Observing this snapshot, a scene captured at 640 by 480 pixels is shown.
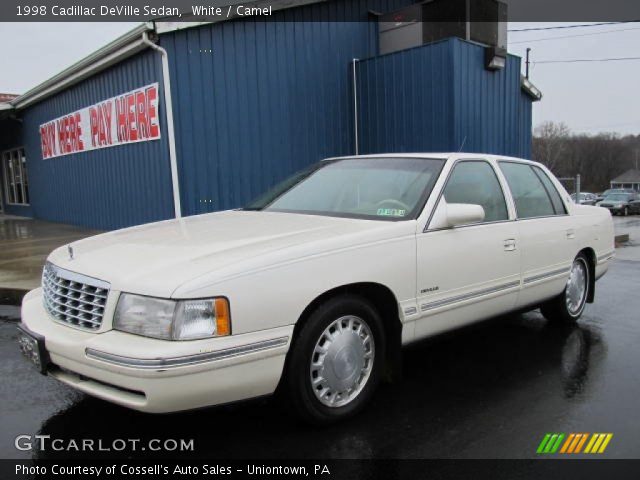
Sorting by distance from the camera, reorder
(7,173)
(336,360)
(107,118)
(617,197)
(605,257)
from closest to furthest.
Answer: (336,360), (605,257), (107,118), (7,173), (617,197)

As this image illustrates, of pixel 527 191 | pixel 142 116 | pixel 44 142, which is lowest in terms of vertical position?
pixel 527 191

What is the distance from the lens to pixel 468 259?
12.7ft

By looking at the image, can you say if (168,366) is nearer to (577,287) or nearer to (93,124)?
(577,287)

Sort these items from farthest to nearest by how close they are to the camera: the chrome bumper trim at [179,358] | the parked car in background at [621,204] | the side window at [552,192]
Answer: the parked car in background at [621,204] → the side window at [552,192] → the chrome bumper trim at [179,358]

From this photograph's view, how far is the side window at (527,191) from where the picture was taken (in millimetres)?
4625

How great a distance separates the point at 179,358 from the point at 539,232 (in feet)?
10.5

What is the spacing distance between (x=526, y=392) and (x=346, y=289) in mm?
1517

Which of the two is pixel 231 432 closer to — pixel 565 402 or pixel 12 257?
pixel 565 402

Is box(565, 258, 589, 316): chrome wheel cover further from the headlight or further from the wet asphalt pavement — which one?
the headlight

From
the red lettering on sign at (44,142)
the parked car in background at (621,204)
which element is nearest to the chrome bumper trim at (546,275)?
the red lettering on sign at (44,142)

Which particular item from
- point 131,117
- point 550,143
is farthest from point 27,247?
point 550,143

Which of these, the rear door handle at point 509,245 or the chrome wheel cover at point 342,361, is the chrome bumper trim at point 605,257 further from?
the chrome wheel cover at point 342,361

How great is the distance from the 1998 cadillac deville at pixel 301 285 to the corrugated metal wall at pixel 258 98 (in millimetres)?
5456

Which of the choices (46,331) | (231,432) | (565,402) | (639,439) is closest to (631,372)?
(565,402)
